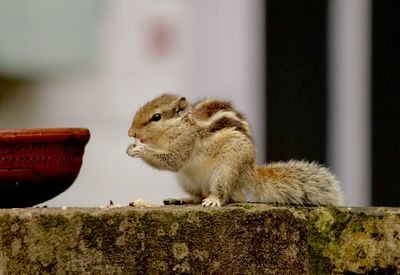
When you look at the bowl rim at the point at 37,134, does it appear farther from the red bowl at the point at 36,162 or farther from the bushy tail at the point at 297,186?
the bushy tail at the point at 297,186

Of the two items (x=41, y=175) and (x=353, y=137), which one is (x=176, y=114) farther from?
(x=353, y=137)

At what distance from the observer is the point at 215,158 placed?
4895 millimetres

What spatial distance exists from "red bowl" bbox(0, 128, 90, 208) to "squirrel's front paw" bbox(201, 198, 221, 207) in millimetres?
436

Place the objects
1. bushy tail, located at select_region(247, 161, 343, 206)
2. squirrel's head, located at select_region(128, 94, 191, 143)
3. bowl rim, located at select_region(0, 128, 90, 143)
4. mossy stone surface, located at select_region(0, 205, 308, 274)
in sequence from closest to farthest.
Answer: mossy stone surface, located at select_region(0, 205, 308, 274), bowl rim, located at select_region(0, 128, 90, 143), bushy tail, located at select_region(247, 161, 343, 206), squirrel's head, located at select_region(128, 94, 191, 143)

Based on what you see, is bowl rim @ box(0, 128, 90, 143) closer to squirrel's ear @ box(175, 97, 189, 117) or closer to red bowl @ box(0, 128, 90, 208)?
red bowl @ box(0, 128, 90, 208)

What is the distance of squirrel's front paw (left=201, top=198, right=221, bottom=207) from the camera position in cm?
452

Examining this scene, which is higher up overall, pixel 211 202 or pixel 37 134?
pixel 37 134

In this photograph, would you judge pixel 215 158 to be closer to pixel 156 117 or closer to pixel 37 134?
pixel 156 117

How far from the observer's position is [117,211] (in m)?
4.12

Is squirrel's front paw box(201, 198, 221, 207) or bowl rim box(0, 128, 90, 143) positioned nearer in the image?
bowl rim box(0, 128, 90, 143)

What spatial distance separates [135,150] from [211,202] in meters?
0.46

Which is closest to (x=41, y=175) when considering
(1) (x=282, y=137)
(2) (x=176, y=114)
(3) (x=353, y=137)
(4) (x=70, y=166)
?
(4) (x=70, y=166)

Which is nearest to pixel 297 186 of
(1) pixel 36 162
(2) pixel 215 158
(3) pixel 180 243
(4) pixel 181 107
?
(2) pixel 215 158

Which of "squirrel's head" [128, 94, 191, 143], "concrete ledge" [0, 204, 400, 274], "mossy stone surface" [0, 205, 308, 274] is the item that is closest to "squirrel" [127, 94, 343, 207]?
"squirrel's head" [128, 94, 191, 143]
